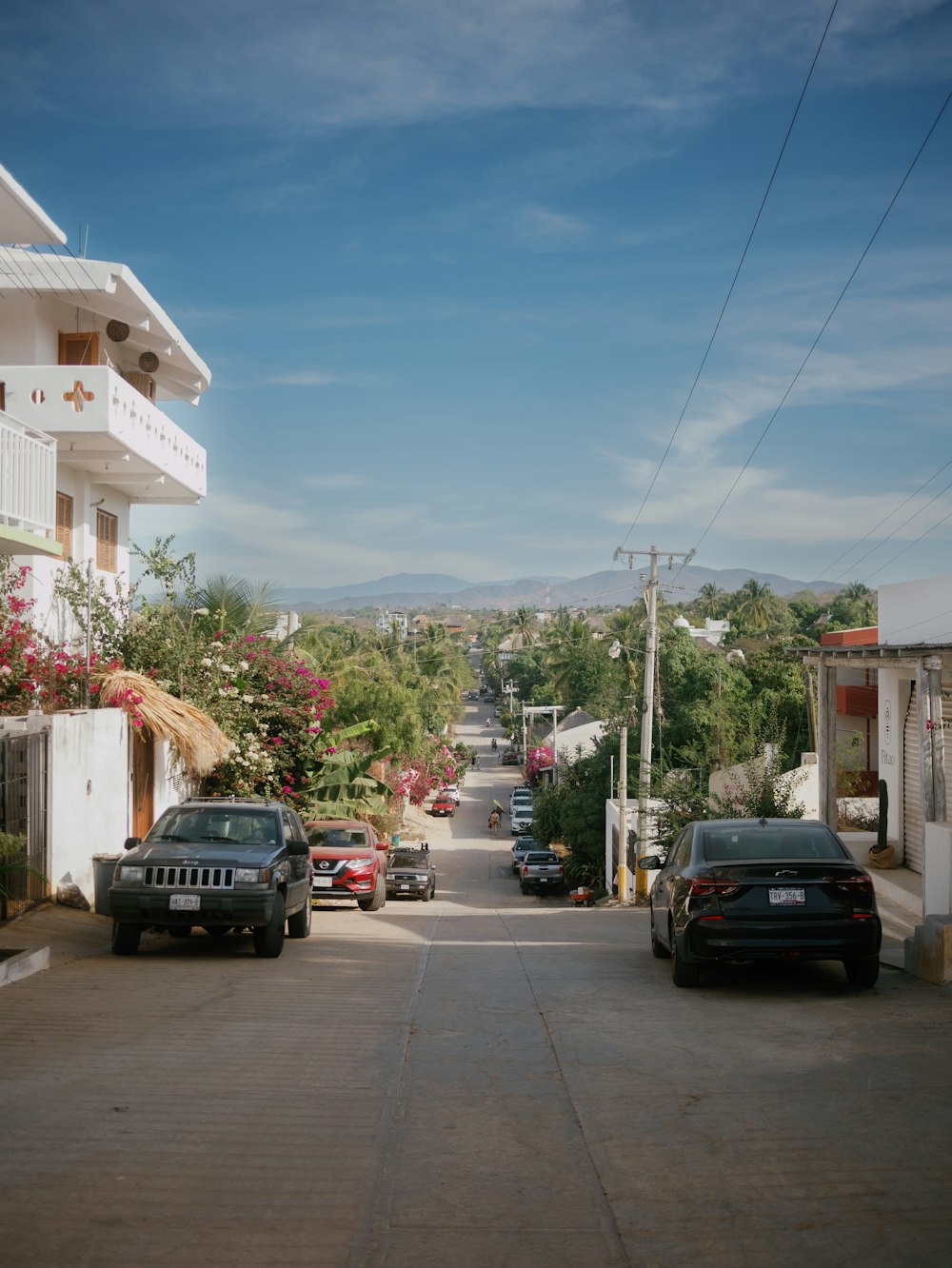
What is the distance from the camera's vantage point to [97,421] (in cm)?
2233

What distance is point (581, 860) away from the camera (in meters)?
52.3

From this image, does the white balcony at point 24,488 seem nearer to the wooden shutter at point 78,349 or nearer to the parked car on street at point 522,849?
the wooden shutter at point 78,349

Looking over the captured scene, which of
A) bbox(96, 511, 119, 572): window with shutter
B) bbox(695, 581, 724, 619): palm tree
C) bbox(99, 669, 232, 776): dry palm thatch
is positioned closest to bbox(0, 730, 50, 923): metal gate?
bbox(99, 669, 232, 776): dry palm thatch

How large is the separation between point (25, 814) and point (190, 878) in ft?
10.3

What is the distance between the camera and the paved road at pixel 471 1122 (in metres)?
4.89

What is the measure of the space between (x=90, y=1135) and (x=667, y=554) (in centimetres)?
3717

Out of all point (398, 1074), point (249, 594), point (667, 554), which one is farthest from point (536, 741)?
point (398, 1074)

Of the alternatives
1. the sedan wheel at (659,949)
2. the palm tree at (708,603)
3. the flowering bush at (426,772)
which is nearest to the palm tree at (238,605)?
the sedan wheel at (659,949)

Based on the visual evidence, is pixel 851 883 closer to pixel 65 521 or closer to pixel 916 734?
pixel 916 734

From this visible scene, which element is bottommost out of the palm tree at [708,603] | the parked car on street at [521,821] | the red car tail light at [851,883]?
the parked car on street at [521,821]

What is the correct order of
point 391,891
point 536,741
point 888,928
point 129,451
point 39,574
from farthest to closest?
point 536,741, point 391,891, point 129,451, point 39,574, point 888,928

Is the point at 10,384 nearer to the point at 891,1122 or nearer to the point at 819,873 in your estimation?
the point at 819,873

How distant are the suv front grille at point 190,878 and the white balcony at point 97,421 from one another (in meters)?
11.7

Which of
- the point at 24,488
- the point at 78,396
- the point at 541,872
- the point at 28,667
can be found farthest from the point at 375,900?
the point at 541,872
